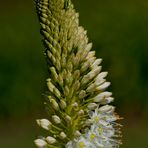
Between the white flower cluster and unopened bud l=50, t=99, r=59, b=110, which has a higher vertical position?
unopened bud l=50, t=99, r=59, b=110

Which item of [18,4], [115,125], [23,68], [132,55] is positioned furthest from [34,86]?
[115,125]

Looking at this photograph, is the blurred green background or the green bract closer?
the green bract

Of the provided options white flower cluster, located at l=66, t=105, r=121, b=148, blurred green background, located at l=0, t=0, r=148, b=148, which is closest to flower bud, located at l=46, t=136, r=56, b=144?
white flower cluster, located at l=66, t=105, r=121, b=148

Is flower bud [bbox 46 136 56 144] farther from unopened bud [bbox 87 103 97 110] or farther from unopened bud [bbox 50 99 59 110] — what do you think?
unopened bud [bbox 87 103 97 110]

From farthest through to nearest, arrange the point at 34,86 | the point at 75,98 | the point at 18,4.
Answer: the point at 18,4 → the point at 34,86 → the point at 75,98

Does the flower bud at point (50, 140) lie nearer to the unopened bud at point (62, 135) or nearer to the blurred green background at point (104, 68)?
the unopened bud at point (62, 135)

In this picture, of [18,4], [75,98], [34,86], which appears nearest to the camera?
[75,98]

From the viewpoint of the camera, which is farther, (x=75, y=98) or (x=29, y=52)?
(x=29, y=52)

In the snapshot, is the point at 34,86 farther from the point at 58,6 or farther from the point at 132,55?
the point at 58,6
